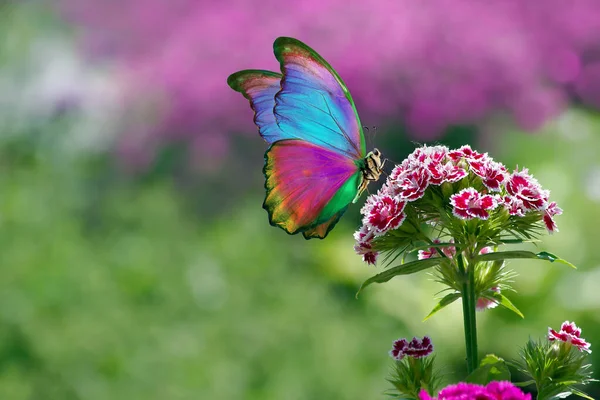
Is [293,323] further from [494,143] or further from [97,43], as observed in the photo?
[97,43]

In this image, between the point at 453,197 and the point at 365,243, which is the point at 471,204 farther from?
the point at 365,243

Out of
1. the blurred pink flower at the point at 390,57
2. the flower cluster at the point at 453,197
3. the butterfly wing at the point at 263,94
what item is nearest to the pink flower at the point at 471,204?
the flower cluster at the point at 453,197

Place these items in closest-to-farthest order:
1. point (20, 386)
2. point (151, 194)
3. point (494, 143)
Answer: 1. point (20, 386)
2. point (151, 194)
3. point (494, 143)

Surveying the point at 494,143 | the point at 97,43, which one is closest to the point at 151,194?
the point at 97,43

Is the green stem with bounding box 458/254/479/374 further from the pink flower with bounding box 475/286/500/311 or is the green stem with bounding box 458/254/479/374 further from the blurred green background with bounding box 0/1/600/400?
the blurred green background with bounding box 0/1/600/400

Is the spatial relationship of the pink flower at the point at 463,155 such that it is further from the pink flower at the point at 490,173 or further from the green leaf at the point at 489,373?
the green leaf at the point at 489,373

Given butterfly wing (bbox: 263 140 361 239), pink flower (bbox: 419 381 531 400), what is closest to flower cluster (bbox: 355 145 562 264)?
butterfly wing (bbox: 263 140 361 239)

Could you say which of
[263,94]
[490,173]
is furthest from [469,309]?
[263,94]
